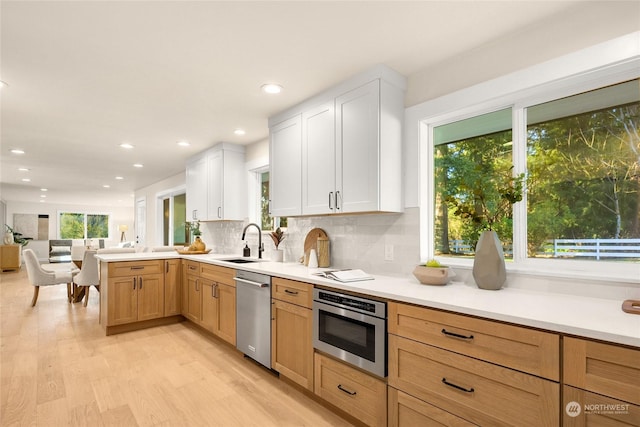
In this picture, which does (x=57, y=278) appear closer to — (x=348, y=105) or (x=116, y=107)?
(x=116, y=107)

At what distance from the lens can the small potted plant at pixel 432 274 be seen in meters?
2.04

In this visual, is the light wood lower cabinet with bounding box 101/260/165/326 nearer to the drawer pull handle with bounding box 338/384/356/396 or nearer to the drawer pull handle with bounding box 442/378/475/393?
the drawer pull handle with bounding box 338/384/356/396

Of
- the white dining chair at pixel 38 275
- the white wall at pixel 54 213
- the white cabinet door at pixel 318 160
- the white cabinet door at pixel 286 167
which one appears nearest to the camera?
the white cabinet door at pixel 318 160

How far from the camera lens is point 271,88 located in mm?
2777

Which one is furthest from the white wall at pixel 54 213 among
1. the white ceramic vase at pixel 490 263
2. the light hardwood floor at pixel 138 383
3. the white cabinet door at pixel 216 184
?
the white ceramic vase at pixel 490 263

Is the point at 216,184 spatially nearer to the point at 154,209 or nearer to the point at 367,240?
the point at 367,240

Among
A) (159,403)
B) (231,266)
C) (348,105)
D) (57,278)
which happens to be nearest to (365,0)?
(348,105)

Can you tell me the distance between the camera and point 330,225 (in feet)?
10.5

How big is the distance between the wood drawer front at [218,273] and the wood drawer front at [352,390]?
4.39 feet

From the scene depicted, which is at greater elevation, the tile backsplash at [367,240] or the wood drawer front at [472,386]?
the tile backsplash at [367,240]

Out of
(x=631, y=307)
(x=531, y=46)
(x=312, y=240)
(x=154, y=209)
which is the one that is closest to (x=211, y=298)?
(x=312, y=240)

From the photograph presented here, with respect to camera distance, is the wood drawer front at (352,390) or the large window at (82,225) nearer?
the wood drawer front at (352,390)

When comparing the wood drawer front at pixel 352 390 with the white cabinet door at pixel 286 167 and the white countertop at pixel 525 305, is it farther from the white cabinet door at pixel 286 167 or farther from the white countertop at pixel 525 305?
the white cabinet door at pixel 286 167

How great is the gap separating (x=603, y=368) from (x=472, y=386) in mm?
507
